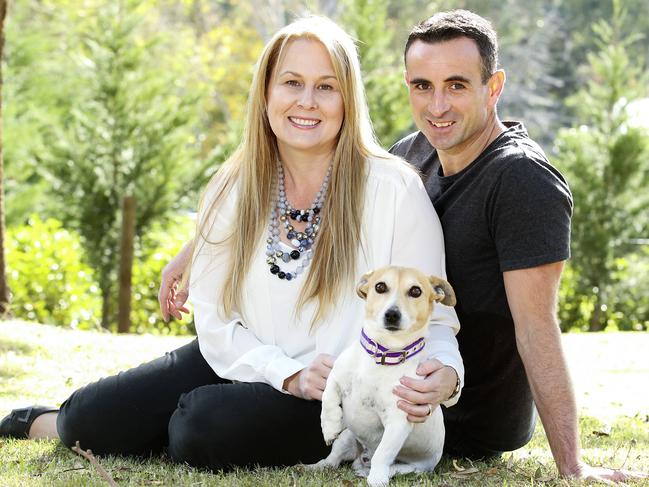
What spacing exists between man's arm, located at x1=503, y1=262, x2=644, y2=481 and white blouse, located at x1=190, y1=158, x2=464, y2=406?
0.28m

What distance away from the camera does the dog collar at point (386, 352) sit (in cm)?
321

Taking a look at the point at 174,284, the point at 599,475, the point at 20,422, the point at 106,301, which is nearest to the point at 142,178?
Result: the point at 106,301

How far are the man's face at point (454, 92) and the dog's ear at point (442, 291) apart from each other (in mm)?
724

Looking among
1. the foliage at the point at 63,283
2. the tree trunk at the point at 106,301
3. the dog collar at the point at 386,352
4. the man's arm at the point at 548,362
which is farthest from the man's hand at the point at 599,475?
the tree trunk at the point at 106,301

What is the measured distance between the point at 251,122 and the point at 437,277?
1.16 meters

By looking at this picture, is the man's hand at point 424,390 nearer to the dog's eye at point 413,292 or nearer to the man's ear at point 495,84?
the dog's eye at point 413,292

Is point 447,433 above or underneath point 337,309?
underneath

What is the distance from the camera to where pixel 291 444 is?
3617mm

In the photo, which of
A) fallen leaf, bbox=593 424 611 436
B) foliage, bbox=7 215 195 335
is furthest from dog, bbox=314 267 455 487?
foliage, bbox=7 215 195 335

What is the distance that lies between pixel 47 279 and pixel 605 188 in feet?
23.0

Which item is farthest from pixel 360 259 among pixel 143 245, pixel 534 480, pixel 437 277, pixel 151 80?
pixel 151 80

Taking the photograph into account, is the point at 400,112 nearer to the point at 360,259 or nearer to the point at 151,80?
the point at 151,80

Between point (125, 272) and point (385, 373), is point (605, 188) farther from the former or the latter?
point (385, 373)

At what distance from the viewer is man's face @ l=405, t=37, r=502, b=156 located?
372 centimetres
